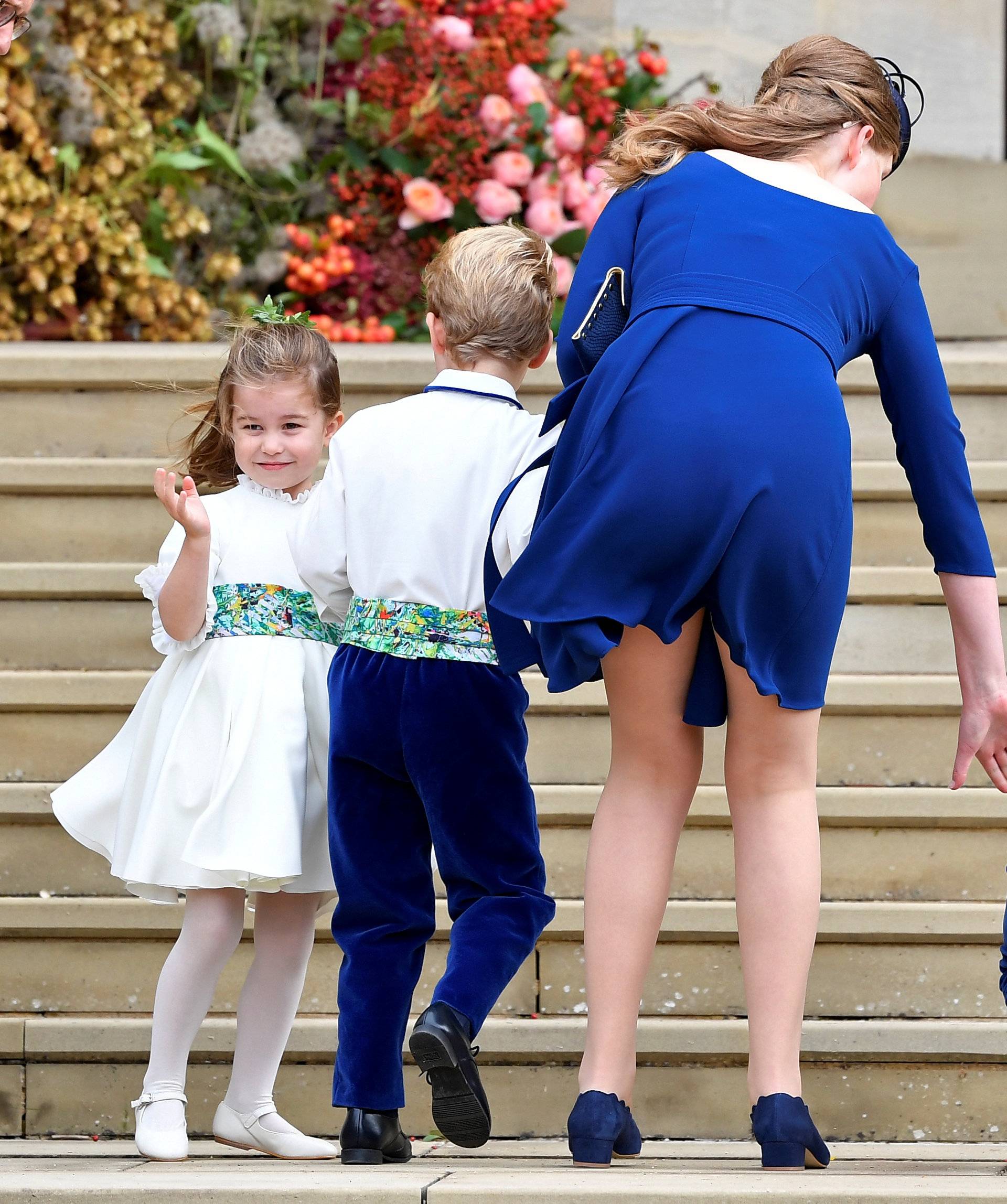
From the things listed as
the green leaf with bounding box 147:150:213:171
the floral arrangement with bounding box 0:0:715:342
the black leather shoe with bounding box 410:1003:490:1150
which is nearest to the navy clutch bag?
the black leather shoe with bounding box 410:1003:490:1150

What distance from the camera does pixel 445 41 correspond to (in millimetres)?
5094

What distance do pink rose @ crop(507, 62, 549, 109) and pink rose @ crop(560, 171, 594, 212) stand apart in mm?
262

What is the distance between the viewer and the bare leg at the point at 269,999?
2.23 metres

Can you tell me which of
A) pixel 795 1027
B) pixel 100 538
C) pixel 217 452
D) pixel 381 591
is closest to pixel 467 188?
pixel 100 538

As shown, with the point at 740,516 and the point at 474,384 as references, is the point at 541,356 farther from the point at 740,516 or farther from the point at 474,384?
the point at 740,516

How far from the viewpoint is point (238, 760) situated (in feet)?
7.22

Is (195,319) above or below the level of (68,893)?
above

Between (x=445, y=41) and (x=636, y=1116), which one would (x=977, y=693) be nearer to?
(x=636, y=1116)

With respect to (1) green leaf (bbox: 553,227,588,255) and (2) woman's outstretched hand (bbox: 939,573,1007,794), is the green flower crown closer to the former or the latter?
(2) woman's outstretched hand (bbox: 939,573,1007,794)

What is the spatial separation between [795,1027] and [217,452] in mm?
1273

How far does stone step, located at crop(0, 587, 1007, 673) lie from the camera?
3.06m

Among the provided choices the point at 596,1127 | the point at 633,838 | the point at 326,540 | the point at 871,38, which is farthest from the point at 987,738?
the point at 871,38

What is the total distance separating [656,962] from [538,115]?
10.6 feet

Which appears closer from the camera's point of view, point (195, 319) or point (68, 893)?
point (68, 893)
